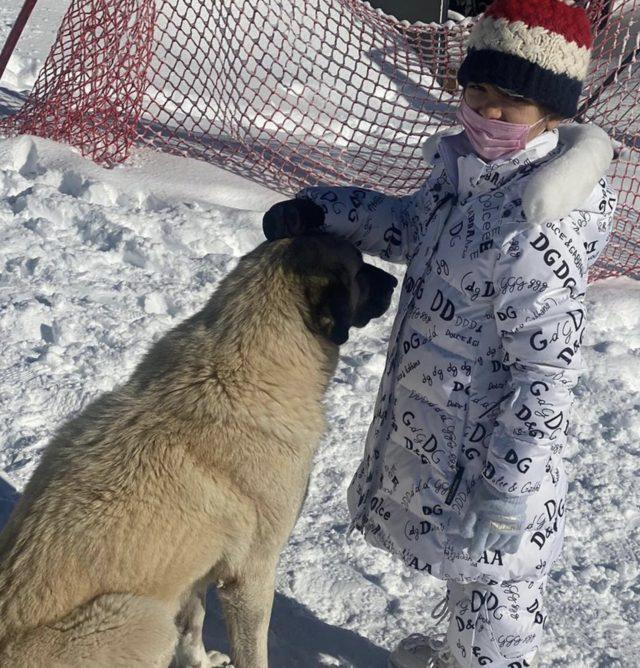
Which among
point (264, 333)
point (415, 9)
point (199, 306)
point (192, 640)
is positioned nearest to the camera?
point (264, 333)

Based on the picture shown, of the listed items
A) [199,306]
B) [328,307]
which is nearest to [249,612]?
[328,307]

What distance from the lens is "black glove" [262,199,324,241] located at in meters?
2.78

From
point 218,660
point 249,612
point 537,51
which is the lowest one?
point 218,660

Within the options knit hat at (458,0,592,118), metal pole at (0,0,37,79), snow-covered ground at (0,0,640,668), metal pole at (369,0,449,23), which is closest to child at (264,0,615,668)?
knit hat at (458,0,592,118)

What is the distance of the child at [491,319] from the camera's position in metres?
2.33

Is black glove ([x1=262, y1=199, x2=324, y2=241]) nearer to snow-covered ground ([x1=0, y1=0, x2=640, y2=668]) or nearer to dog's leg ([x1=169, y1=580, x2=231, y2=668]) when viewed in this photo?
dog's leg ([x1=169, y1=580, x2=231, y2=668])

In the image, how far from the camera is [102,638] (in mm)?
2336

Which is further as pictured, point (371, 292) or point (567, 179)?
point (371, 292)

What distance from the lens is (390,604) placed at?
137 inches

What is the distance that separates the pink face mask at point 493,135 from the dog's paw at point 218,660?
1875mm

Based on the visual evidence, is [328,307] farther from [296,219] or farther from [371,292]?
[296,219]

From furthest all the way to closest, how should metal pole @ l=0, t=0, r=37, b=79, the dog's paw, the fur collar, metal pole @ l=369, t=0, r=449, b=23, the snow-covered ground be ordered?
metal pole @ l=369, t=0, r=449, b=23 < metal pole @ l=0, t=0, r=37, b=79 < the snow-covered ground < the dog's paw < the fur collar

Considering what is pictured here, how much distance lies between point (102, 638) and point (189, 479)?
0.47 metres

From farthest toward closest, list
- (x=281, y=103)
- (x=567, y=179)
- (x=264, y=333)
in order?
(x=281, y=103) < (x=264, y=333) < (x=567, y=179)
